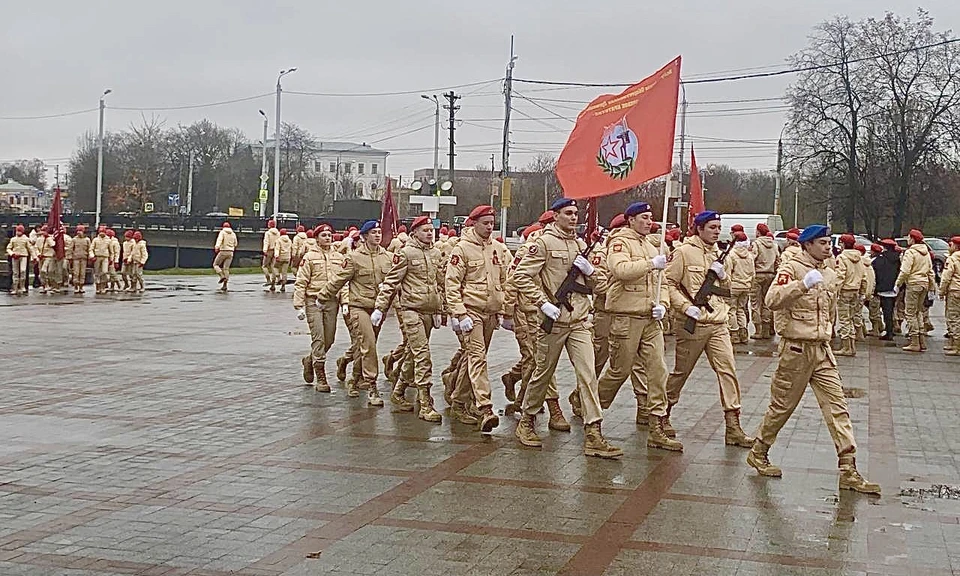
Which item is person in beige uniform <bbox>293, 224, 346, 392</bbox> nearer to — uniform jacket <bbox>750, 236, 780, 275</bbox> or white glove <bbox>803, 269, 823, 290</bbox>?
white glove <bbox>803, 269, 823, 290</bbox>

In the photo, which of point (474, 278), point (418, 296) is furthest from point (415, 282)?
point (474, 278)

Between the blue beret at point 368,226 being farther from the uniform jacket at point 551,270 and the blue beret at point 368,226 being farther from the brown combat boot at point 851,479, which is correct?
the brown combat boot at point 851,479

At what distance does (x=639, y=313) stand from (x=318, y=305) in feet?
14.1

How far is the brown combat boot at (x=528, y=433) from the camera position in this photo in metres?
9.68

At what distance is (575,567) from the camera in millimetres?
6312

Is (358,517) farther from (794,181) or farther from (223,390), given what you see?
(794,181)

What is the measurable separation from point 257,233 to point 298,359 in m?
45.8

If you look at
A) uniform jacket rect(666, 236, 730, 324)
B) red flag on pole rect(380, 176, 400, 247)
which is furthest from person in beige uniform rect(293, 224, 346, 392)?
uniform jacket rect(666, 236, 730, 324)

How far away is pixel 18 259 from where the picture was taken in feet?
98.4

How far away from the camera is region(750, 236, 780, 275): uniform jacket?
20.8 metres

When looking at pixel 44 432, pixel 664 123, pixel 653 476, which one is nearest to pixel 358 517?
pixel 653 476

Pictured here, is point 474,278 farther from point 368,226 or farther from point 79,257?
point 79,257

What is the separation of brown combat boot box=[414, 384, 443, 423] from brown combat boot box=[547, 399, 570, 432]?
104 cm

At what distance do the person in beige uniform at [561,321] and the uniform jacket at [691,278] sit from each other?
2.74 feet
